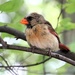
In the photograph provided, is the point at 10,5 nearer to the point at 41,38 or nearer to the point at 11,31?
the point at 11,31

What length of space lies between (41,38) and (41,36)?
1 cm

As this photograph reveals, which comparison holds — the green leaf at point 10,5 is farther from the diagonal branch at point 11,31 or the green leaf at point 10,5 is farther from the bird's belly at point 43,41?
the bird's belly at point 43,41

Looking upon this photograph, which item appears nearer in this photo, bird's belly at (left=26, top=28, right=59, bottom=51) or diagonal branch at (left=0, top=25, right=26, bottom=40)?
diagonal branch at (left=0, top=25, right=26, bottom=40)

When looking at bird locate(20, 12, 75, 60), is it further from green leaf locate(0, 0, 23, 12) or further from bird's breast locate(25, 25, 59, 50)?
green leaf locate(0, 0, 23, 12)

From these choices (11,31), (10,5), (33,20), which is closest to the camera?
(10,5)

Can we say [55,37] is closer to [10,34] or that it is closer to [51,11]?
[10,34]

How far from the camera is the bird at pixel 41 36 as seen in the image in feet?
4.88

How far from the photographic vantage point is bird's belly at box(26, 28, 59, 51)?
1.48 meters

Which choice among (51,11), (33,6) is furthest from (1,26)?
(33,6)

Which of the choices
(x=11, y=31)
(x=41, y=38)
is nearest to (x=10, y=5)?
(x=11, y=31)

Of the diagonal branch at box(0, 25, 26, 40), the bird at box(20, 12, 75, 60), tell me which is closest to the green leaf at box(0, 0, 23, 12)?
the diagonal branch at box(0, 25, 26, 40)

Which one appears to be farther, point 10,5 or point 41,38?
point 41,38

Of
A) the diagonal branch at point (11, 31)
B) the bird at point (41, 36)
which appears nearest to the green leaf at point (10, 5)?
the diagonal branch at point (11, 31)

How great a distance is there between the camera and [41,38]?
1.49 meters
